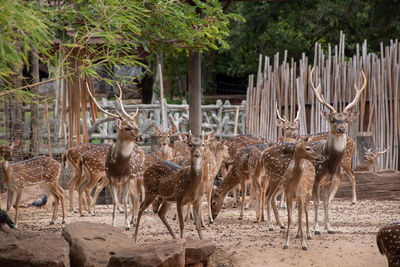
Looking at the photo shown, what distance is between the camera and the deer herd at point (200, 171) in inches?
261

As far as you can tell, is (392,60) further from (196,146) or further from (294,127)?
(196,146)

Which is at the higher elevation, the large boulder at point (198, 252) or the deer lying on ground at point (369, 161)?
the deer lying on ground at point (369, 161)

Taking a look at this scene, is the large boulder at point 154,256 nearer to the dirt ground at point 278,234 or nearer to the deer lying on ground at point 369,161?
the dirt ground at point 278,234

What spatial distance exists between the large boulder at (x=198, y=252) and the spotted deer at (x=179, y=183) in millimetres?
700

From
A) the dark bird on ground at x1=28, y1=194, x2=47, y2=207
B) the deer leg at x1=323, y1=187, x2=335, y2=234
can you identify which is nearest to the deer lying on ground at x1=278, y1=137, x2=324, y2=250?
the deer leg at x1=323, y1=187, x2=335, y2=234

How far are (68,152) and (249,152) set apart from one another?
120 inches

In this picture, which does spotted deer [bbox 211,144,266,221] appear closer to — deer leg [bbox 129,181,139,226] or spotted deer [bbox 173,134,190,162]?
deer leg [bbox 129,181,139,226]

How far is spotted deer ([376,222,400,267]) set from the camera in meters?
4.98

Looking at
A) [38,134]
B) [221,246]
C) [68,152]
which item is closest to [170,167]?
[221,246]

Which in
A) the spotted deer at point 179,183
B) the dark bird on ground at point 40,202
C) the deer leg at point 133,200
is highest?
the spotted deer at point 179,183

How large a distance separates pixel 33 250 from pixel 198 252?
167 cm

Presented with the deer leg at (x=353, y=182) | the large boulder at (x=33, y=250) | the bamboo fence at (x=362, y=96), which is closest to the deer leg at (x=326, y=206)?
the deer leg at (x=353, y=182)

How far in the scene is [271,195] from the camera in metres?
7.83

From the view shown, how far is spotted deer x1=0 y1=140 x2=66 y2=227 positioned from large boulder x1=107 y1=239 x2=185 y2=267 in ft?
10.8
